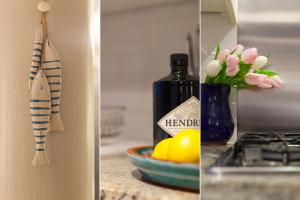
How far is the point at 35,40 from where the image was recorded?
1004 millimetres

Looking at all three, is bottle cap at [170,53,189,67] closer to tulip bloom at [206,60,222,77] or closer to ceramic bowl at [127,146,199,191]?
ceramic bowl at [127,146,199,191]

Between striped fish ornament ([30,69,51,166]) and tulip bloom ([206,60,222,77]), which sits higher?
tulip bloom ([206,60,222,77])

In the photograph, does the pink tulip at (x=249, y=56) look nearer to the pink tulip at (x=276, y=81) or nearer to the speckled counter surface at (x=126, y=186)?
the pink tulip at (x=276, y=81)

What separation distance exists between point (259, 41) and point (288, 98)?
224 millimetres

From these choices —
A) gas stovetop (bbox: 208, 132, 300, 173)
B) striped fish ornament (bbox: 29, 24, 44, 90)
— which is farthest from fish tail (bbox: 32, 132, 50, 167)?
gas stovetop (bbox: 208, 132, 300, 173)

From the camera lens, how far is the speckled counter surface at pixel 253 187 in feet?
1.97

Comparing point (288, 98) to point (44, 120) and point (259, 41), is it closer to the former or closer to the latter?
point (259, 41)

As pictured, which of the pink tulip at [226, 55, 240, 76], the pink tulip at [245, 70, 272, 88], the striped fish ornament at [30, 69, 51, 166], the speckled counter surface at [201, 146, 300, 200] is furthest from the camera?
the pink tulip at [245, 70, 272, 88]

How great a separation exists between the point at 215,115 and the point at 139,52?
457mm

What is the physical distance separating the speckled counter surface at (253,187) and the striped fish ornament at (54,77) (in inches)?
20.6

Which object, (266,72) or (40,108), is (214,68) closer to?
(266,72)

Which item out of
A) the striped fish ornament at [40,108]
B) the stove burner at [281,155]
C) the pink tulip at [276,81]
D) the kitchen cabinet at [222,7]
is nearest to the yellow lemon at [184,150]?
the stove burner at [281,155]

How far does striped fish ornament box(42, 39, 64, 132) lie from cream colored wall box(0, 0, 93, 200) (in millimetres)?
32

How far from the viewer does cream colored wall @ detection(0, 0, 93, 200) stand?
3.35 ft
